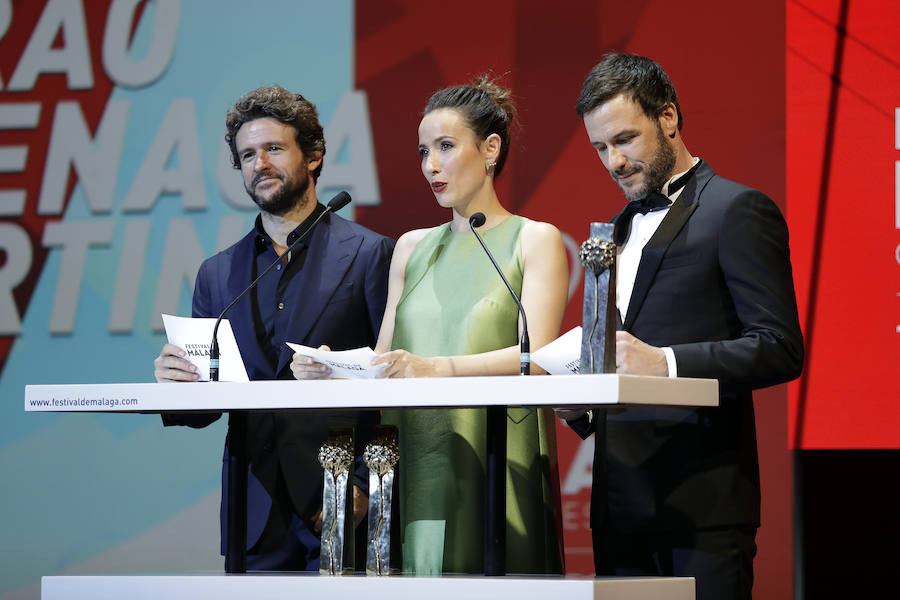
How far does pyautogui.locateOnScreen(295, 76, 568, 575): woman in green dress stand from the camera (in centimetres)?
280

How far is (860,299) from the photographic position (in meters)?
4.52

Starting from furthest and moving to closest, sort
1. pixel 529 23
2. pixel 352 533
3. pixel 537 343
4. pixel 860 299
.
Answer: pixel 529 23 → pixel 860 299 → pixel 537 343 → pixel 352 533

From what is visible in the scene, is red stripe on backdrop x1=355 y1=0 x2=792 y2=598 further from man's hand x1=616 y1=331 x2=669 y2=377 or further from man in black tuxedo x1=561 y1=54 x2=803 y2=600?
man's hand x1=616 y1=331 x2=669 y2=377

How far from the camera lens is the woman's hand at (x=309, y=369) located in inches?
104

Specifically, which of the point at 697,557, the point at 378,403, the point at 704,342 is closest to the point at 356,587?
the point at 378,403

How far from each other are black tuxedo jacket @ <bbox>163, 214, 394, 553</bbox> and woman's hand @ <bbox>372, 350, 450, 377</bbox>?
462 mm

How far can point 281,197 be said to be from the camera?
11.8 feet

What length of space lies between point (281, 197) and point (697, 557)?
1.76 m

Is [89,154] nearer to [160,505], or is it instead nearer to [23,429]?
[23,429]

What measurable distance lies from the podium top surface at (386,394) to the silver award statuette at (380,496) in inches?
9.1

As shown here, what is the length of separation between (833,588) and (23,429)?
12.6 feet

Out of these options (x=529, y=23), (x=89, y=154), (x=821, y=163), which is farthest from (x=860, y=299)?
(x=89, y=154)

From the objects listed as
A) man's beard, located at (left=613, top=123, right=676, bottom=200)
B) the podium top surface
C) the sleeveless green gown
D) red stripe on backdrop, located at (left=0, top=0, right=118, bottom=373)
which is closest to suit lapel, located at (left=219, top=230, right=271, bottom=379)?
the sleeveless green gown

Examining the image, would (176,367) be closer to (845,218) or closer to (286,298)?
(286,298)
